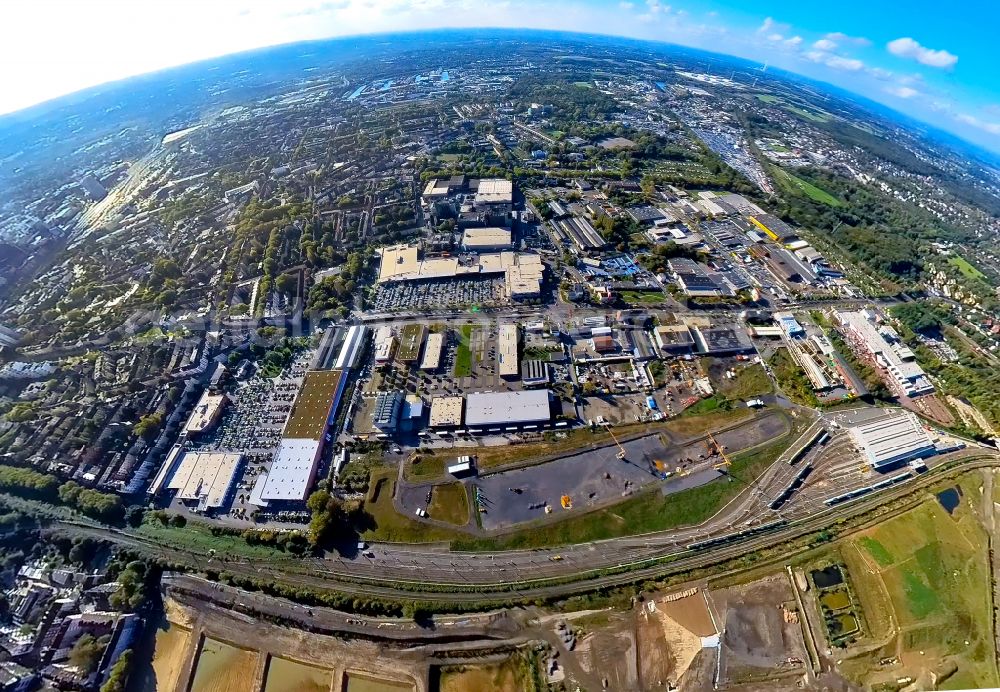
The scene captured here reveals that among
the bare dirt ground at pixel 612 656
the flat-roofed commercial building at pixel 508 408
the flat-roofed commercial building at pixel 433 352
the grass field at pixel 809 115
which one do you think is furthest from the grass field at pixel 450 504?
the grass field at pixel 809 115

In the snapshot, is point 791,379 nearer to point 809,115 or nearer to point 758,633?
point 758,633

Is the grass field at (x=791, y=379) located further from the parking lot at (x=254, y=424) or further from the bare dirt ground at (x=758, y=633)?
the parking lot at (x=254, y=424)

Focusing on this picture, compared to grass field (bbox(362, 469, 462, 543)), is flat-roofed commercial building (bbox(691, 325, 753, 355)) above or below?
above

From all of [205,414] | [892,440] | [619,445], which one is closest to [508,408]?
[619,445]

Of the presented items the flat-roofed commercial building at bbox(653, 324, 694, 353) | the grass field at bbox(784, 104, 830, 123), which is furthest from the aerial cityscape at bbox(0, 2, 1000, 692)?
the grass field at bbox(784, 104, 830, 123)

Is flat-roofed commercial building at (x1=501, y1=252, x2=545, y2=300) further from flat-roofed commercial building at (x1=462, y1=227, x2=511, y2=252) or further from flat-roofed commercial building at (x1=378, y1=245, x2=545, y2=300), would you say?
flat-roofed commercial building at (x1=462, y1=227, x2=511, y2=252)
